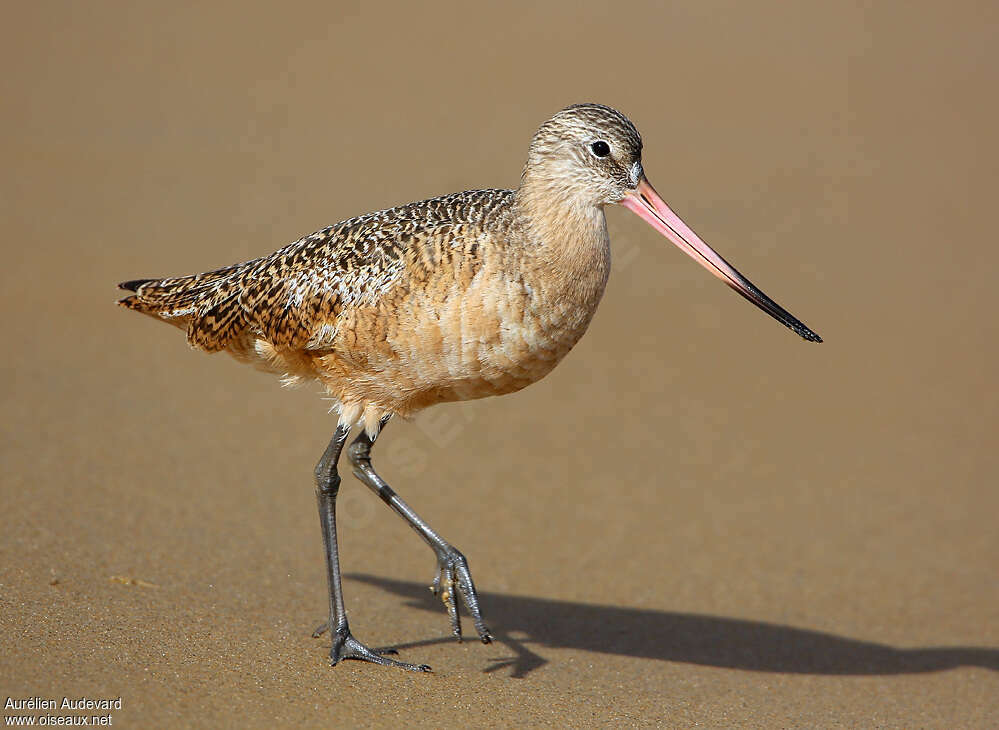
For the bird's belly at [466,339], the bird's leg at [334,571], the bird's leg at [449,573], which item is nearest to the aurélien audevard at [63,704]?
the bird's leg at [334,571]

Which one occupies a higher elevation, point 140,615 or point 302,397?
point 302,397

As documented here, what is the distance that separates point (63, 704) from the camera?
399cm

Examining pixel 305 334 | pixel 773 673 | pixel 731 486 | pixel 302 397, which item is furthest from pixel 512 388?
pixel 302 397

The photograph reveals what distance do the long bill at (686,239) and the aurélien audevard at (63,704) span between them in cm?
261

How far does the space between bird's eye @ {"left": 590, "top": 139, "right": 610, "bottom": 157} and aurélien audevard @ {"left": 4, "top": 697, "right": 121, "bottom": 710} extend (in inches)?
103

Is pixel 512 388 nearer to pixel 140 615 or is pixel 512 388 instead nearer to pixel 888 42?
pixel 140 615

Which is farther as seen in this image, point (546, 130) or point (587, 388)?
point (587, 388)

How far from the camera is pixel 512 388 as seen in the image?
4.88m

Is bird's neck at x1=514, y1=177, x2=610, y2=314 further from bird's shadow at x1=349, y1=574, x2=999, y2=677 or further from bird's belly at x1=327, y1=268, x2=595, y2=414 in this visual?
bird's shadow at x1=349, y1=574, x2=999, y2=677

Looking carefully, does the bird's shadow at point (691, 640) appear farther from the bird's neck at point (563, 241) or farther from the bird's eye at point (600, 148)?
the bird's eye at point (600, 148)

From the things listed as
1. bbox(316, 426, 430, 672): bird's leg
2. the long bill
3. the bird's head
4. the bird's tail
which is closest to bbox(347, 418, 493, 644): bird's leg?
bbox(316, 426, 430, 672): bird's leg

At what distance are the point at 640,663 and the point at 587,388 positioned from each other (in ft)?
11.4

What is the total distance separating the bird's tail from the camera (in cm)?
538

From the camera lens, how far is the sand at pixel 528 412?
5.18m
